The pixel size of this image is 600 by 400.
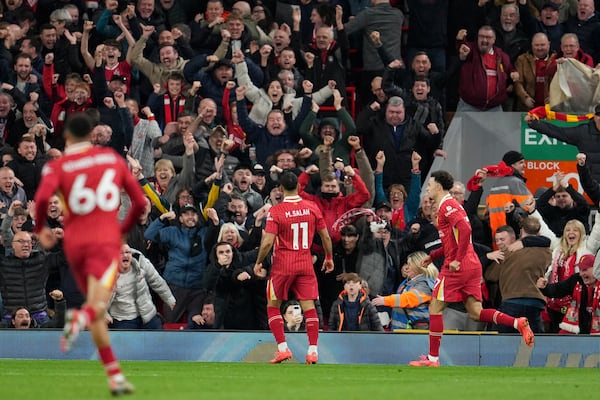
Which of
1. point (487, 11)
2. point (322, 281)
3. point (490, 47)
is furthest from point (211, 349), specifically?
point (487, 11)

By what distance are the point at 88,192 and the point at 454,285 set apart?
20.0 feet

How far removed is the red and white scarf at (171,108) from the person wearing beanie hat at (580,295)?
674 centimetres

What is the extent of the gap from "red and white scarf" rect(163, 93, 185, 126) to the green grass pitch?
19.3ft

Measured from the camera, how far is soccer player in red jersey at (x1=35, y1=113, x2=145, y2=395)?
9.94 m

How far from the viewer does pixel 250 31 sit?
2209 cm

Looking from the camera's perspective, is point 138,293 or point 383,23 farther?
point 383,23

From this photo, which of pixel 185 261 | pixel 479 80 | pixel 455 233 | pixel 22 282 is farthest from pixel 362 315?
pixel 479 80

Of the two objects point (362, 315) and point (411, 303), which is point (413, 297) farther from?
point (362, 315)

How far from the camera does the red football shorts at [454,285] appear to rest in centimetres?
1509

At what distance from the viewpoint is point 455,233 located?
14852 mm

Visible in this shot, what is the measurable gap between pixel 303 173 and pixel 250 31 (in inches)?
192

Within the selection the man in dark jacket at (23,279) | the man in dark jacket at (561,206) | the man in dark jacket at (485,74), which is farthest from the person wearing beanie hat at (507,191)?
the man in dark jacket at (23,279)

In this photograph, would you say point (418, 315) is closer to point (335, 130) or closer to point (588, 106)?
point (335, 130)

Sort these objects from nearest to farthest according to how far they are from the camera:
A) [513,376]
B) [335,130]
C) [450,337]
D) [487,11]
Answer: [513,376] < [450,337] < [335,130] < [487,11]
